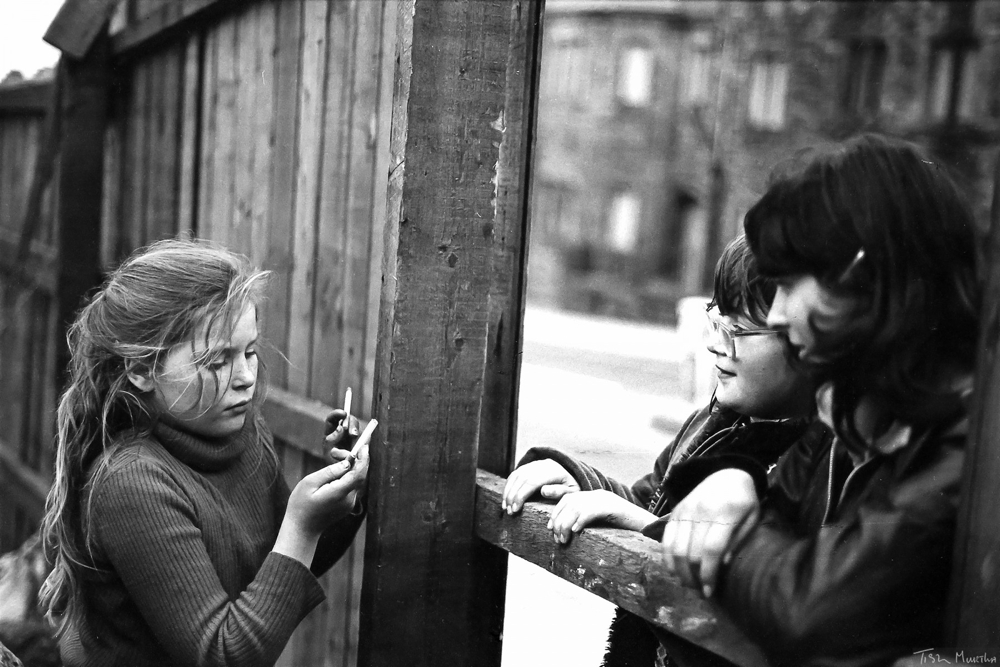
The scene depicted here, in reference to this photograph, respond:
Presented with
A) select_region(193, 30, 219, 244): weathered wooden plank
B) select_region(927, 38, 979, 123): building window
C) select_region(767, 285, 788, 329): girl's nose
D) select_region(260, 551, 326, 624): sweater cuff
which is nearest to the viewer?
select_region(927, 38, 979, 123): building window

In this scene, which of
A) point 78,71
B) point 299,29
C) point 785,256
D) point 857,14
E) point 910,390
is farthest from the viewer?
point 78,71

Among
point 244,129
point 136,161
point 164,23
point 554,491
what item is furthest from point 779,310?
point 136,161

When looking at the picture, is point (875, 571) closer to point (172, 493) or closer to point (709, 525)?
point (709, 525)

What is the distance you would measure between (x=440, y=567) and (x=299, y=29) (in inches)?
54.2

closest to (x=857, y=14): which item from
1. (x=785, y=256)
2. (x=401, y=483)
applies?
(x=785, y=256)

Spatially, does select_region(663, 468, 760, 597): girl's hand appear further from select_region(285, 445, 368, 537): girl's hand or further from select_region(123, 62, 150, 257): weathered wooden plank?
select_region(123, 62, 150, 257): weathered wooden plank

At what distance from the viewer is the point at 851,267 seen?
1.14 m

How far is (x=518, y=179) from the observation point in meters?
1.92

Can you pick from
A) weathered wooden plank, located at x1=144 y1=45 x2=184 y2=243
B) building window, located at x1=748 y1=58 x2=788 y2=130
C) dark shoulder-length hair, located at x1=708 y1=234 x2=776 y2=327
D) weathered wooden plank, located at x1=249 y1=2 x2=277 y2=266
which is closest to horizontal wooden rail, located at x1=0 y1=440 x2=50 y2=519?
weathered wooden plank, located at x1=144 y1=45 x2=184 y2=243

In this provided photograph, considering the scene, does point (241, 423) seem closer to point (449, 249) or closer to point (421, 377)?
point (421, 377)

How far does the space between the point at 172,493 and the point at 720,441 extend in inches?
34.5

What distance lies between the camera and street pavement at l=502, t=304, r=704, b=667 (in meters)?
1.97

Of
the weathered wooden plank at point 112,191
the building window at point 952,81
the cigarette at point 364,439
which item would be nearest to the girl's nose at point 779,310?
the building window at point 952,81

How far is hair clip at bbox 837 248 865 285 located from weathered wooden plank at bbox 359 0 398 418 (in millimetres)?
1132
